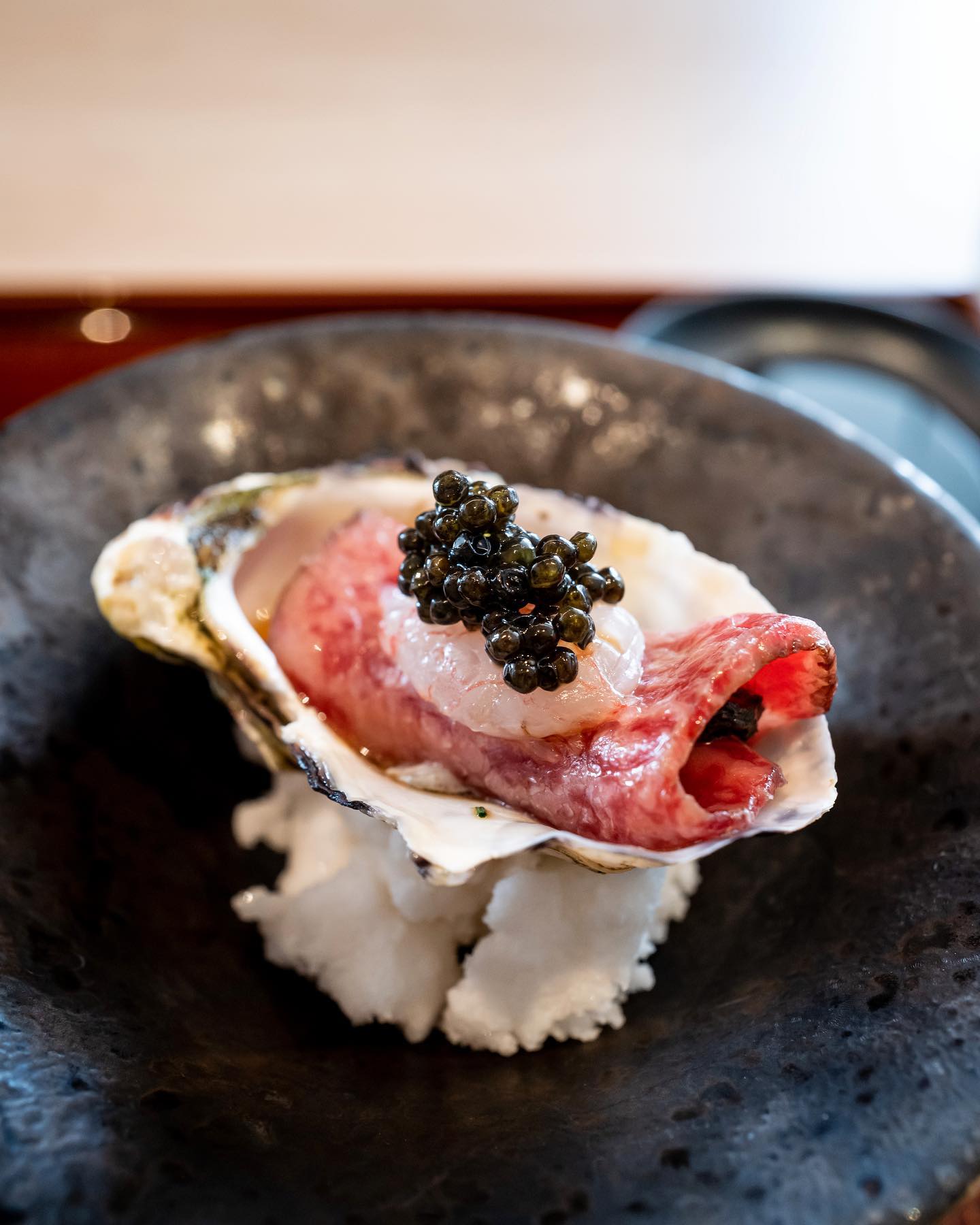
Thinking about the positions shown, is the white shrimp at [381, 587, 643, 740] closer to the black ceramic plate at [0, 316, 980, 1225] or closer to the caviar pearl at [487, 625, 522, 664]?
the caviar pearl at [487, 625, 522, 664]

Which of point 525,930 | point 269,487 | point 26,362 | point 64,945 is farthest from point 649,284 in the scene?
point 64,945

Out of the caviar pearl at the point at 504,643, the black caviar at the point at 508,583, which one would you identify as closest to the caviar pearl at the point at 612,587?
the black caviar at the point at 508,583

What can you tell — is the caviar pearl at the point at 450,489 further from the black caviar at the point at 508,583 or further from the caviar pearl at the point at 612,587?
the caviar pearl at the point at 612,587

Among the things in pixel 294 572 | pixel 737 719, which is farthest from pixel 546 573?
pixel 294 572

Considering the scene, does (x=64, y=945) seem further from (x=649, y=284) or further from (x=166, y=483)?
(x=649, y=284)

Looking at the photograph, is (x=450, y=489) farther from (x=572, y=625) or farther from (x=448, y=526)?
(x=572, y=625)

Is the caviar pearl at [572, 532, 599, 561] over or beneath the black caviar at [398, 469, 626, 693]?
over

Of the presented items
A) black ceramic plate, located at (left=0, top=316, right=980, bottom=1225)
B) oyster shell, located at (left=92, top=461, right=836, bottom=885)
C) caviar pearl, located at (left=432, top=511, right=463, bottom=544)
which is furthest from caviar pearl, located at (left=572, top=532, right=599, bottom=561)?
black ceramic plate, located at (left=0, top=316, right=980, bottom=1225)
